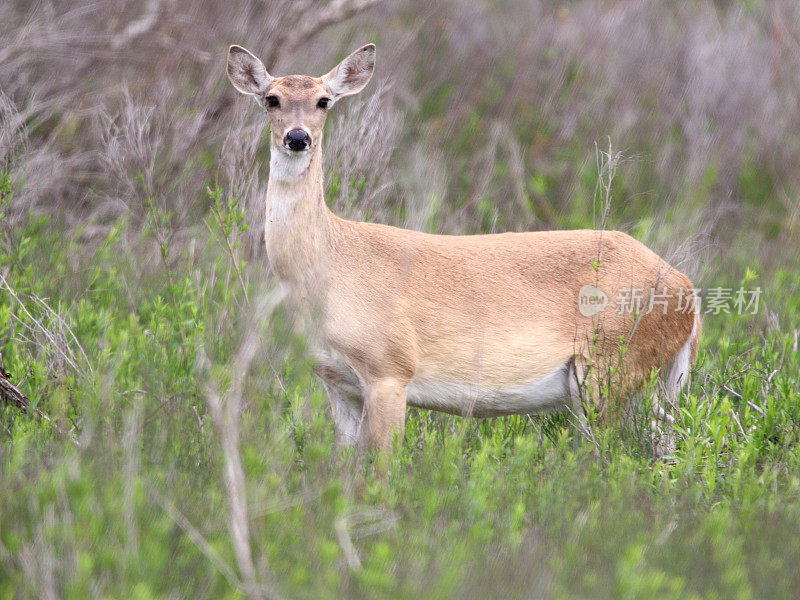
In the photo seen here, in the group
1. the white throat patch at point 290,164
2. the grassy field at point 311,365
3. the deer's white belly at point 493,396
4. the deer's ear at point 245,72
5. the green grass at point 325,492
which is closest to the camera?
the green grass at point 325,492

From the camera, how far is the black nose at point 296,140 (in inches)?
197

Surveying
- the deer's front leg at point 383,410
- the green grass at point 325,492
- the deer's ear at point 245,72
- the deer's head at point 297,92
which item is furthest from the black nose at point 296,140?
the deer's front leg at point 383,410

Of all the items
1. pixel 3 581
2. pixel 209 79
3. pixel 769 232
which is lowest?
pixel 3 581

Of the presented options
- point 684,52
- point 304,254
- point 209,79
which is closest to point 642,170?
point 684,52

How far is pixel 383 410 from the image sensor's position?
16.4 ft

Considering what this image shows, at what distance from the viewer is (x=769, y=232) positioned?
9.45 metres

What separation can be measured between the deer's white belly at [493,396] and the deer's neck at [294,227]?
74 centimetres

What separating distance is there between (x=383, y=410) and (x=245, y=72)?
2.03m

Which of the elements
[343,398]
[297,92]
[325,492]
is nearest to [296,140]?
[297,92]

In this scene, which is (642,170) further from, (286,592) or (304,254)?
(286,592)

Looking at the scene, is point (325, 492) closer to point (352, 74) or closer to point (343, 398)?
point (343, 398)

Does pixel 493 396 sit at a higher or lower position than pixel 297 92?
lower

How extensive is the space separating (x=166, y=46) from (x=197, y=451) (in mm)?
6137

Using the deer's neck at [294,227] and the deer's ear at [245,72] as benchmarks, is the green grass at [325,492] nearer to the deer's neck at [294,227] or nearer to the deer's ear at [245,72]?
the deer's neck at [294,227]
